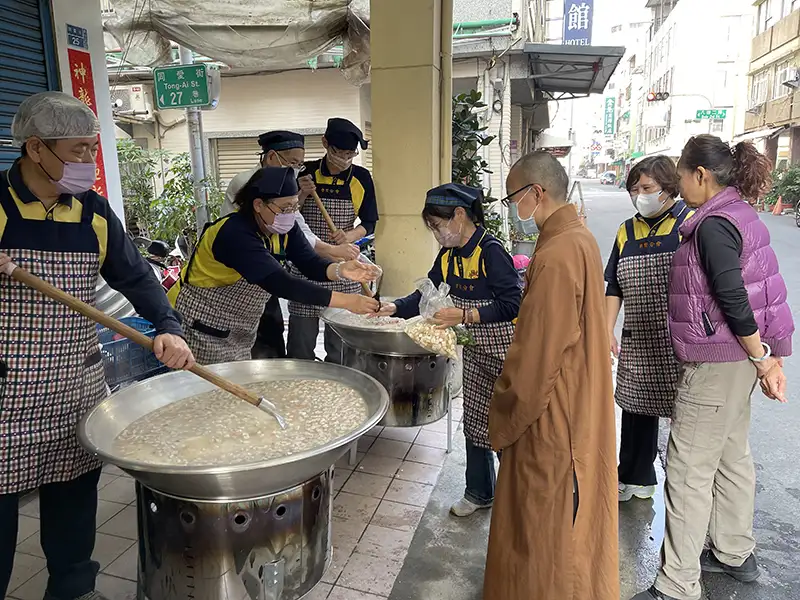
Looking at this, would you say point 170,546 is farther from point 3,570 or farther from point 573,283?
point 573,283

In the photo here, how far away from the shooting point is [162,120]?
42.1 ft

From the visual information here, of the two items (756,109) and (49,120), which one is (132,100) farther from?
(756,109)

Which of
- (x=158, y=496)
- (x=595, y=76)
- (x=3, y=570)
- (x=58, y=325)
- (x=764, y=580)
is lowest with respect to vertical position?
(x=764, y=580)

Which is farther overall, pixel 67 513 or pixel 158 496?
pixel 67 513

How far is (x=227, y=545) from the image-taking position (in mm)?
1787

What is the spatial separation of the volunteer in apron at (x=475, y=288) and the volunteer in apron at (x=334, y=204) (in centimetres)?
107

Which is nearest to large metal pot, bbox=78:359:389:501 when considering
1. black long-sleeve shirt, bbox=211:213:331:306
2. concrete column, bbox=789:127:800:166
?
black long-sleeve shirt, bbox=211:213:331:306

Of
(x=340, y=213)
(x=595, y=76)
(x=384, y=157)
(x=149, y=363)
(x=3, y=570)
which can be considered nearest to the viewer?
(x=3, y=570)

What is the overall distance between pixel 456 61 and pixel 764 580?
9.59 meters

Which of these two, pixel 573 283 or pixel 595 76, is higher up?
pixel 595 76

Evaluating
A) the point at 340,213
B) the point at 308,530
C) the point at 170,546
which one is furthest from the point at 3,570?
the point at 340,213

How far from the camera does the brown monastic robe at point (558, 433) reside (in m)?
1.87

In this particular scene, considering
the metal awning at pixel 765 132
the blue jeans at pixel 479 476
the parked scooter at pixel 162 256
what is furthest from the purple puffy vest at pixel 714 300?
the metal awning at pixel 765 132

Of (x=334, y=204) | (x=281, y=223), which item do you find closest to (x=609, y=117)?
(x=334, y=204)
